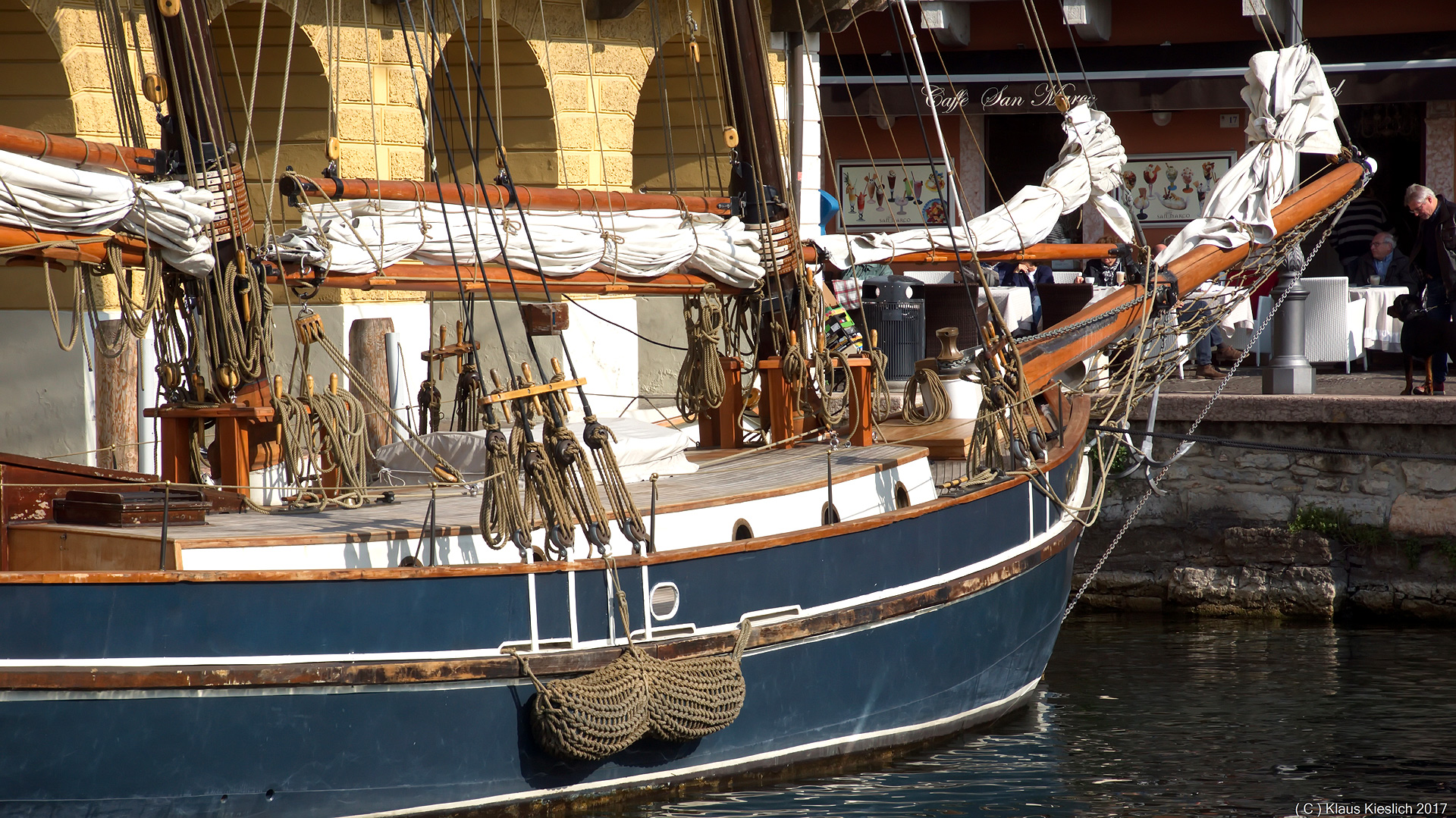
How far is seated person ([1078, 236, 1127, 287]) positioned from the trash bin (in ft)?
6.23

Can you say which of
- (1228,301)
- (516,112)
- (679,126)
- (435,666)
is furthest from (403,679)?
(679,126)

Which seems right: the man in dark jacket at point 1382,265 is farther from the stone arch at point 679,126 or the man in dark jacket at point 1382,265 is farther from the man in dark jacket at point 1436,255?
the stone arch at point 679,126

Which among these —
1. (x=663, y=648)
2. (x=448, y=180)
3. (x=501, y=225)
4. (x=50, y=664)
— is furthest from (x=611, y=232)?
(x=448, y=180)

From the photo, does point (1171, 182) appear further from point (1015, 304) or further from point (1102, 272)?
point (1015, 304)

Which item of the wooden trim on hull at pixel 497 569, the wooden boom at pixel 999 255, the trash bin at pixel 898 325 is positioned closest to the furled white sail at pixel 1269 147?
the wooden boom at pixel 999 255

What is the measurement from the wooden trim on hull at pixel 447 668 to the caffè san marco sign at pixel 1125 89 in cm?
928

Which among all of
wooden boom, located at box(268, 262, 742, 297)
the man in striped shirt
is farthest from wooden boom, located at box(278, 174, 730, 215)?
the man in striped shirt

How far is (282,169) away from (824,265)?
4.10 m

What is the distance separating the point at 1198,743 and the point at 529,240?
3.82 metres

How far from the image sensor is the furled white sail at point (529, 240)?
6938 mm

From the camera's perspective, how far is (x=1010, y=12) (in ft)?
57.3

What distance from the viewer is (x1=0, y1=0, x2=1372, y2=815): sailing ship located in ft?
17.5

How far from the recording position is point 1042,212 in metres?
9.98

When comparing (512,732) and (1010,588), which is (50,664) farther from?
(1010,588)
